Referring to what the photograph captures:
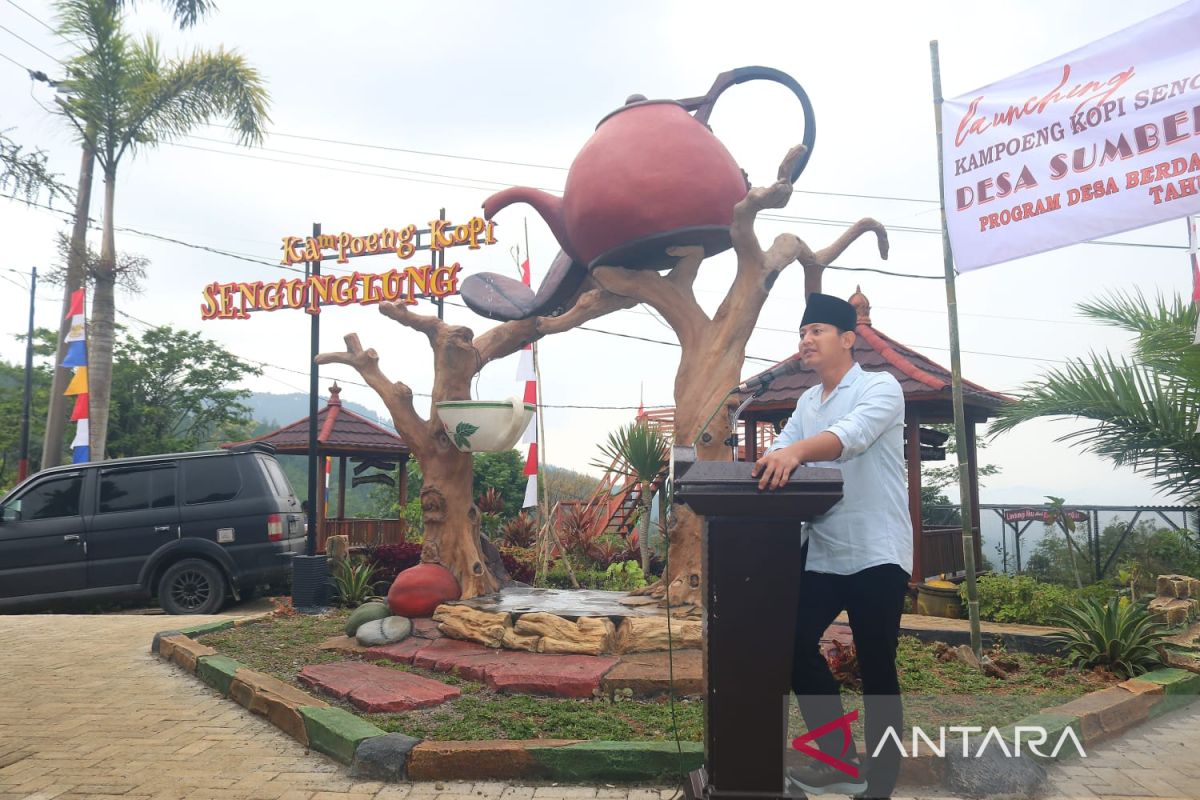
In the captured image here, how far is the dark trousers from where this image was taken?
8.83 feet

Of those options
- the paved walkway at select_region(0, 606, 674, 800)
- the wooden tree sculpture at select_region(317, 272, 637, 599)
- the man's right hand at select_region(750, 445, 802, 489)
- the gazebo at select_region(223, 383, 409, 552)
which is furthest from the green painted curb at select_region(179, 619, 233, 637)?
the gazebo at select_region(223, 383, 409, 552)

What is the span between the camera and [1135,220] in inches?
178

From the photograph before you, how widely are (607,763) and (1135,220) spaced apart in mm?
3970

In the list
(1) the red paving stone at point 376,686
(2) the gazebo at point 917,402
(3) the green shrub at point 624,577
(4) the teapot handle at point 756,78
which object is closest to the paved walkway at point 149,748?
(1) the red paving stone at point 376,686

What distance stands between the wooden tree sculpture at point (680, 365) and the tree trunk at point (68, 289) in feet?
34.0

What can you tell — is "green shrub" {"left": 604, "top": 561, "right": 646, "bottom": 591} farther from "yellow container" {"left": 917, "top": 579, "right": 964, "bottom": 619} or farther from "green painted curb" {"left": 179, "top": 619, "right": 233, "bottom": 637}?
"green painted curb" {"left": 179, "top": 619, "right": 233, "bottom": 637}

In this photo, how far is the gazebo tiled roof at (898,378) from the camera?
905 centimetres

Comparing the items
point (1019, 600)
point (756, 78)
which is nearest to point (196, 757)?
point (756, 78)

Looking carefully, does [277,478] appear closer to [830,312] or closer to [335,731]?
[335,731]

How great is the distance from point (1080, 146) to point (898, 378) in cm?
484

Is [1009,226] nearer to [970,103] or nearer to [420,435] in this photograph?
[970,103]

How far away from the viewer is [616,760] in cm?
335

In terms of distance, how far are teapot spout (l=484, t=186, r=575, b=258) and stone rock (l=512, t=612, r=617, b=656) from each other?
309cm

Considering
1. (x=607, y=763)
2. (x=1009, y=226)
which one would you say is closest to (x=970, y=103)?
(x=1009, y=226)
